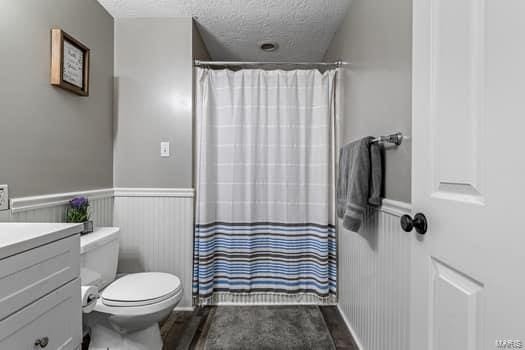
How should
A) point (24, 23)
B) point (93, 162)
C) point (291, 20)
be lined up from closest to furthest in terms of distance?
1. point (24, 23)
2. point (93, 162)
3. point (291, 20)

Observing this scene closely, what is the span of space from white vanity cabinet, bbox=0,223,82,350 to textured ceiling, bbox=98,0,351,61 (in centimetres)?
169

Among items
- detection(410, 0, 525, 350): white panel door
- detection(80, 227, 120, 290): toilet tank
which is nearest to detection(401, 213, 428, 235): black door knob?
detection(410, 0, 525, 350): white panel door

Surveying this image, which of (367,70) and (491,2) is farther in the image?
(367,70)

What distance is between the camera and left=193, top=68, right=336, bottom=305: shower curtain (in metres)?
2.11

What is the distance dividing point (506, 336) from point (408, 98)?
2.78 ft

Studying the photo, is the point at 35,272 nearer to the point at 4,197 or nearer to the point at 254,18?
the point at 4,197

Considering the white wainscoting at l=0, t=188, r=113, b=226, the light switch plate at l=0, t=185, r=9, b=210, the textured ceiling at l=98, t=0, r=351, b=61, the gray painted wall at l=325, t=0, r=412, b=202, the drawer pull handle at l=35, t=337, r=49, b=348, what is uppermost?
the textured ceiling at l=98, t=0, r=351, b=61

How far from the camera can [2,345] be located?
677 mm

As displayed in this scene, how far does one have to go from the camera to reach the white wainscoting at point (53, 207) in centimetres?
129

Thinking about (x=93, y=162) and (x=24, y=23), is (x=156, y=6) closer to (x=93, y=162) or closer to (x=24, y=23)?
(x=24, y=23)

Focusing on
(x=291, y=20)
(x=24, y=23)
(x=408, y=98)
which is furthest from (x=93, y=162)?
(x=408, y=98)

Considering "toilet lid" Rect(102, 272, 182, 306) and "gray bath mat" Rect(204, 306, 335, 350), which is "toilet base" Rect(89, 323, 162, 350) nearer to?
"toilet lid" Rect(102, 272, 182, 306)

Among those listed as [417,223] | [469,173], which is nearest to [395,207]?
[417,223]

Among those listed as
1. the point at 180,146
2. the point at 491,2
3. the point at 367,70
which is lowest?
the point at 180,146
